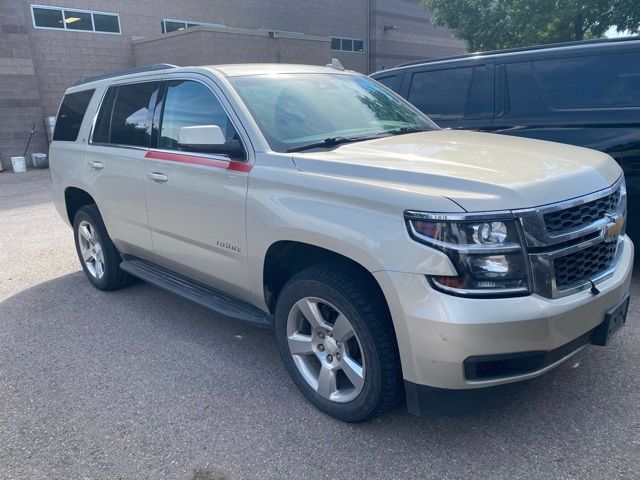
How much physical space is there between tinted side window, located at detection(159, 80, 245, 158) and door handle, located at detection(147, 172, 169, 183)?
0.70ft

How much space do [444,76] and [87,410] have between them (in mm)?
4762

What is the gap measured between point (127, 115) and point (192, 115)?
40.2 inches

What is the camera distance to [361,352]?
2725mm

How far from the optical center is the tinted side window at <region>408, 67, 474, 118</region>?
18.7ft

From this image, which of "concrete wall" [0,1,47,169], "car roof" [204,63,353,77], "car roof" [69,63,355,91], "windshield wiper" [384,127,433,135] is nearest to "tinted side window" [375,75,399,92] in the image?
"car roof" [69,63,355,91]

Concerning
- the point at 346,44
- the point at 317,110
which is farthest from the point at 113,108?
the point at 346,44

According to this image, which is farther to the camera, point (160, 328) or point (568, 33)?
point (568, 33)

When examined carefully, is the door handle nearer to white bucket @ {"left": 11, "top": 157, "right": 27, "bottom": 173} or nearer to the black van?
the black van

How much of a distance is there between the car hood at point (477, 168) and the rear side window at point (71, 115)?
310 centimetres

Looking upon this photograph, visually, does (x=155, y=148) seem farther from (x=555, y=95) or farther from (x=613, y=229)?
(x=555, y=95)

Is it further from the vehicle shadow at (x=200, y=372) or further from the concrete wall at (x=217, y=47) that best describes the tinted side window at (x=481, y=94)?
the concrete wall at (x=217, y=47)

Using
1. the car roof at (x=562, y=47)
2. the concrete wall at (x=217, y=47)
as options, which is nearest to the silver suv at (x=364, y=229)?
the car roof at (x=562, y=47)

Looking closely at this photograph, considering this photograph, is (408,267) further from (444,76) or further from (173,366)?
(444,76)

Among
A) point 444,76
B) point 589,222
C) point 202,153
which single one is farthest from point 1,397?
point 444,76
